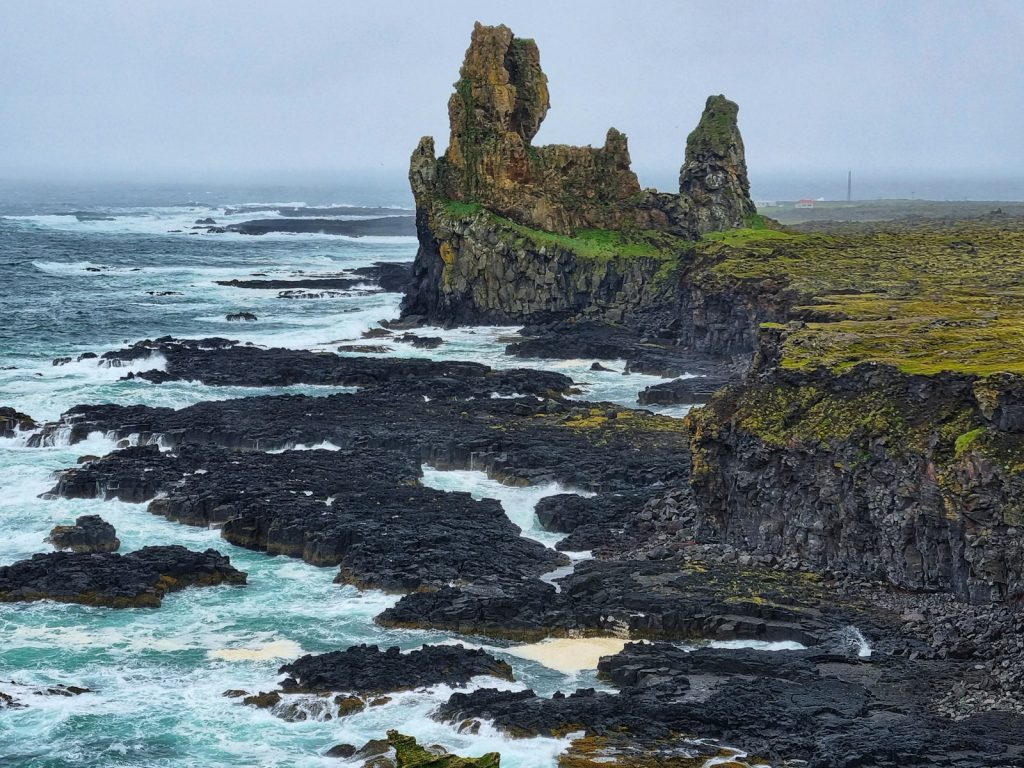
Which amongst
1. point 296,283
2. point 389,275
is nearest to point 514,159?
point 389,275

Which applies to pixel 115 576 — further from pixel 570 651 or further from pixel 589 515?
pixel 589 515

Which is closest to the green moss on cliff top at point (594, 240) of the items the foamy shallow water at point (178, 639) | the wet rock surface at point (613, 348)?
the wet rock surface at point (613, 348)

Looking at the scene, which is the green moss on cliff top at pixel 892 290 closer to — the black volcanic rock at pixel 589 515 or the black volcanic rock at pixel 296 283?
the black volcanic rock at pixel 589 515

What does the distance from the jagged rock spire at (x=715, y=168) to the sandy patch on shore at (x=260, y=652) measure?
266 ft

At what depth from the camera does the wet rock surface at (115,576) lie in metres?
44.3

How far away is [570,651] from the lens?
40.2m

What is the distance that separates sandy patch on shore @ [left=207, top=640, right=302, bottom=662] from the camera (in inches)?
1581

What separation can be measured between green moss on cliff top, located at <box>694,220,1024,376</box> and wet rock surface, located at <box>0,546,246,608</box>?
20.9 meters

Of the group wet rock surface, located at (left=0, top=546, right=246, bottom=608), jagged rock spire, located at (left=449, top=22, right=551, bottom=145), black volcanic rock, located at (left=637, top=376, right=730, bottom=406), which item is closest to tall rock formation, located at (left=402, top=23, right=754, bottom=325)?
jagged rock spire, located at (left=449, top=22, right=551, bottom=145)

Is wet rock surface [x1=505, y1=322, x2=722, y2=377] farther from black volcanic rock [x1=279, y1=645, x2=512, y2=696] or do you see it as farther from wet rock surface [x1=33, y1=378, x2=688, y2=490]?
black volcanic rock [x1=279, y1=645, x2=512, y2=696]

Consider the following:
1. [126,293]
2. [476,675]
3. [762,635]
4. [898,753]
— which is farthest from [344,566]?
[126,293]

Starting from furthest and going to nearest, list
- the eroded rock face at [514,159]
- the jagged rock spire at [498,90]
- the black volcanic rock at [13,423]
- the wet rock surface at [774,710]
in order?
the jagged rock spire at [498,90]
the eroded rock face at [514,159]
the black volcanic rock at [13,423]
the wet rock surface at [774,710]

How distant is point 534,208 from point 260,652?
72.1m

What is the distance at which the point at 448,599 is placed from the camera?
142 ft
